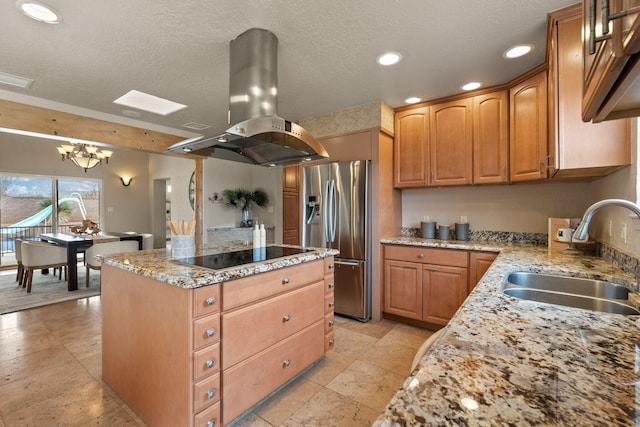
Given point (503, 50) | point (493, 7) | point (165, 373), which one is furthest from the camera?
point (503, 50)

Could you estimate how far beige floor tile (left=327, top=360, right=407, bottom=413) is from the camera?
1.88m

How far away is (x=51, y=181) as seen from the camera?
260 inches

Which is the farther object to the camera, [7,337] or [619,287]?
[7,337]

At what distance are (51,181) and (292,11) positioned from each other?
7.77m

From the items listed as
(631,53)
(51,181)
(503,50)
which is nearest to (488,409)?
(631,53)

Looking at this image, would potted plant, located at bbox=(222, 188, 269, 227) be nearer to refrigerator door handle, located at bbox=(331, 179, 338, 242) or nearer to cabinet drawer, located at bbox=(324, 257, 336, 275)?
refrigerator door handle, located at bbox=(331, 179, 338, 242)

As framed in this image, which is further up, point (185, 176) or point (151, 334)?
point (185, 176)

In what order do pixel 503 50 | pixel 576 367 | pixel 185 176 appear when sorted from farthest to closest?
pixel 185 176 → pixel 503 50 → pixel 576 367

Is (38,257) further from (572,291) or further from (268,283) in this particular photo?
(572,291)

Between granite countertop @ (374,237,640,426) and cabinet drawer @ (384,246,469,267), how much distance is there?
1808mm

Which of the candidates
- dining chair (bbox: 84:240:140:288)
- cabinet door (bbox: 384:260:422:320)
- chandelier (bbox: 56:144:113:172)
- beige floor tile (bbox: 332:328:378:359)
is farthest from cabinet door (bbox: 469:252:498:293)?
chandelier (bbox: 56:144:113:172)

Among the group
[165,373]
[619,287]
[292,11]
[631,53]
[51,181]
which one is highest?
[292,11]

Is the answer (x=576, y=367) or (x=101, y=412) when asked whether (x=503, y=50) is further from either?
(x=101, y=412)

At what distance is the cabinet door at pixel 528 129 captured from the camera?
7.72ft
